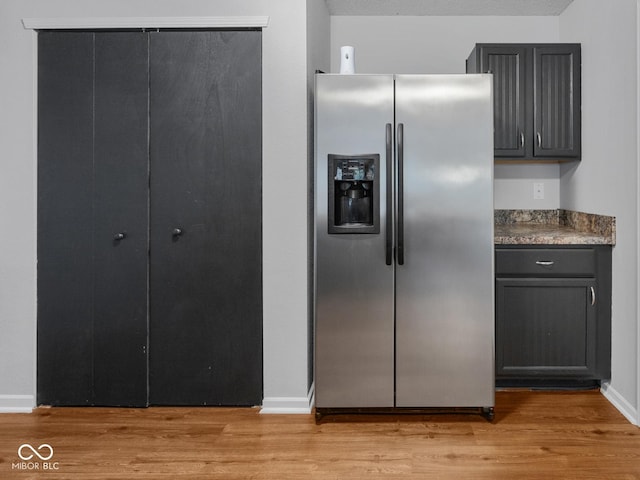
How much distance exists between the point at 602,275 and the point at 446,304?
953 mm

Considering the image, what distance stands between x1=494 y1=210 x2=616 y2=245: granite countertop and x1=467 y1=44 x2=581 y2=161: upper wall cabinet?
0.43 m

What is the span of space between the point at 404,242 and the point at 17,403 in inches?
85.0

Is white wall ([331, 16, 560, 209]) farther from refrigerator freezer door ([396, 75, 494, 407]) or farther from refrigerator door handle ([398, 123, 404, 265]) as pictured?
refrigerator door handle ([398, 123, 404, 265])

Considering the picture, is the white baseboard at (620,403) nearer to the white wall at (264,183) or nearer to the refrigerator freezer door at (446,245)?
the refrigerator freezer door at (446,245)

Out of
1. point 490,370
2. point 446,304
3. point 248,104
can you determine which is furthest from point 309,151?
point 490,370

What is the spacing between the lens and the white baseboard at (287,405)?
9.51ft

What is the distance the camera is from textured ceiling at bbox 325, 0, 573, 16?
11.4 feet

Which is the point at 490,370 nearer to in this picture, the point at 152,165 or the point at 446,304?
the point at 446,304

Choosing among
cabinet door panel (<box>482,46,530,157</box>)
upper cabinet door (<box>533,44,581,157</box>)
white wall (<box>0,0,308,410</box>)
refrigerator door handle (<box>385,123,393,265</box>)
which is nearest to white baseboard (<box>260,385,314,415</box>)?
white wall (<box>0,0,308,410</box>)

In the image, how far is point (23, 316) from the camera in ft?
9.64

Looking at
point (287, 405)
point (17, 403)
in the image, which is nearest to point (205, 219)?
point (287, 405)
